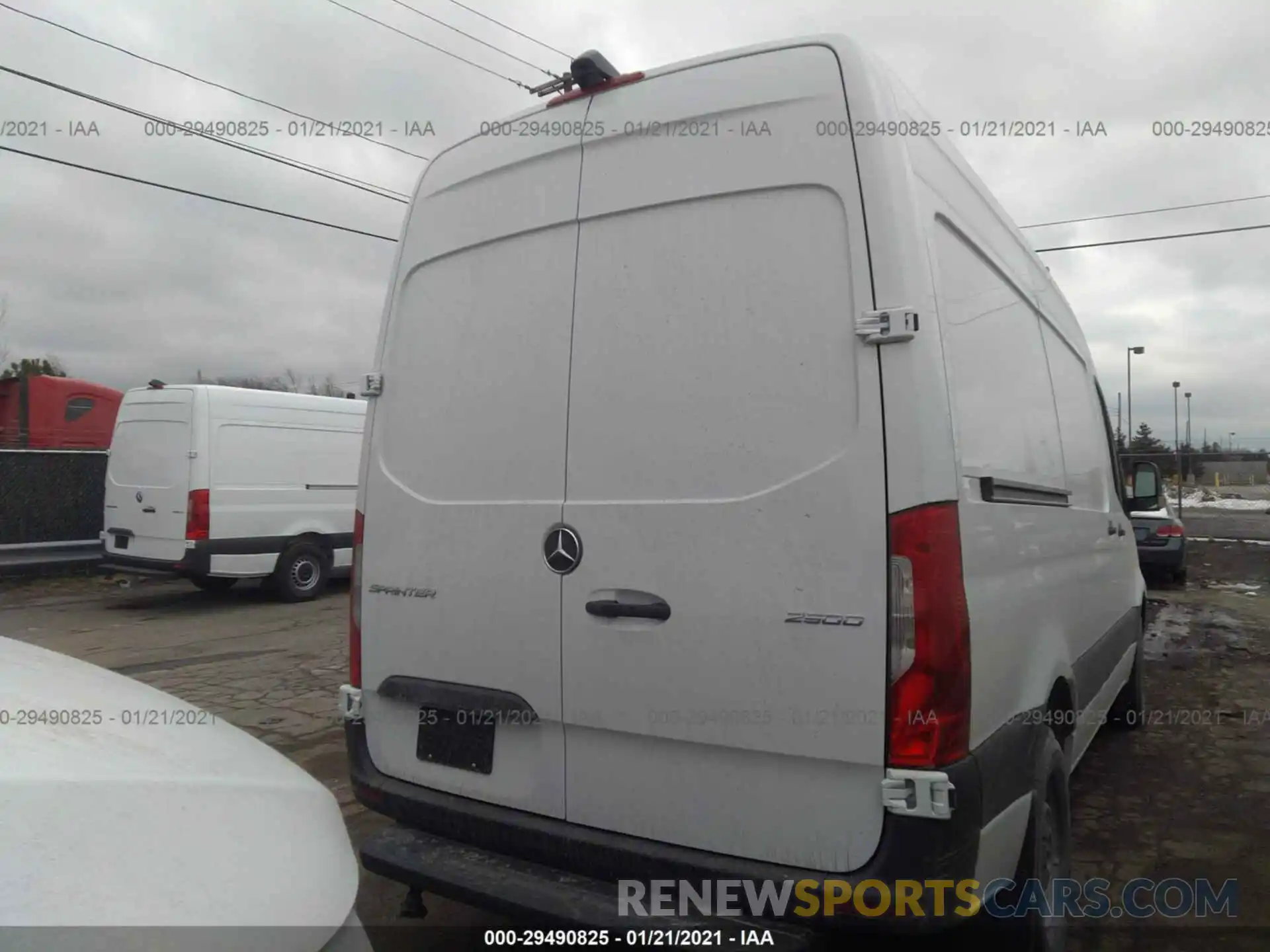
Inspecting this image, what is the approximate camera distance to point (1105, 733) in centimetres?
605

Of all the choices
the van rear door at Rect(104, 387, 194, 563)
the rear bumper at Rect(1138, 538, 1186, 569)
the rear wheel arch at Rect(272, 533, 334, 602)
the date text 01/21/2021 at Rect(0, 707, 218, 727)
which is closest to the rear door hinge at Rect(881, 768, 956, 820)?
the date text 01/21/2021 at Rect(0, 707, 218, 727)

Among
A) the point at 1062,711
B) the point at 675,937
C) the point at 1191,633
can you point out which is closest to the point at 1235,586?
the point at 1191,633

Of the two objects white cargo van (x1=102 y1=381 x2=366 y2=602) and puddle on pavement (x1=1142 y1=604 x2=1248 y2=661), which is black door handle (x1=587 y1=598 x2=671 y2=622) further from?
white cargo van (x1=102 y1=381 x2=366 y2=602)

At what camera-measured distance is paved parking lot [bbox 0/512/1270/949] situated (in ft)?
12.2

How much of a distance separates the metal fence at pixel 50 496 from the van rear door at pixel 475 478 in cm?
1263

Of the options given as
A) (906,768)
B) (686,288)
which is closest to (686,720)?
(906,768)

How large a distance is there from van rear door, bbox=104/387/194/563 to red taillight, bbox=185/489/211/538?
0.06 m

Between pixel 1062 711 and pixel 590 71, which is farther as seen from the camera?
pixel 1062 711

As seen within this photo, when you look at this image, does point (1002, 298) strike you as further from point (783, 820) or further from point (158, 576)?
point (158, 576)

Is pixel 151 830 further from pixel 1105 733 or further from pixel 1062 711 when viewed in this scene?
pixel 1105 733

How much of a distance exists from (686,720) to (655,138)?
5.25 ft

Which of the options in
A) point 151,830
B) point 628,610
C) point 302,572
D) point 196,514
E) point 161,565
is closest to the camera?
point 151,830

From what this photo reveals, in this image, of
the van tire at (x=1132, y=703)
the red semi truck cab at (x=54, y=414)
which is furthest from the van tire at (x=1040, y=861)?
the red semi truck cab at (x=54, y=414)

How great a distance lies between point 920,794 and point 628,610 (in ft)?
2.80
